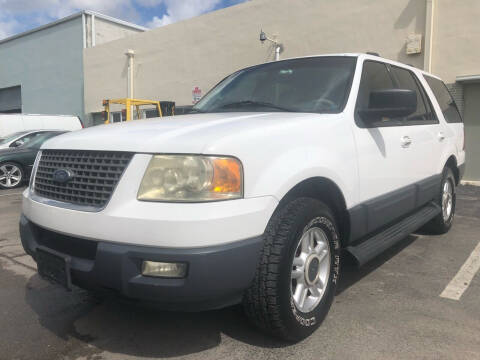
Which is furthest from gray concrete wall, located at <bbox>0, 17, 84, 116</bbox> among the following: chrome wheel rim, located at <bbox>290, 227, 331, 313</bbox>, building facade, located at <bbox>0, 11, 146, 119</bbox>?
chrome wheel rim, located at <bbox>290, 227, 331, 313</bbox>

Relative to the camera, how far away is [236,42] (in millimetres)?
14016

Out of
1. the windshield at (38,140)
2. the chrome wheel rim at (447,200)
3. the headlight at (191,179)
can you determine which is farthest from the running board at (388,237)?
the windshield at (38,140)

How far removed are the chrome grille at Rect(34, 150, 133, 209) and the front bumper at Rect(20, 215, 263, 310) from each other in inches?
10.0

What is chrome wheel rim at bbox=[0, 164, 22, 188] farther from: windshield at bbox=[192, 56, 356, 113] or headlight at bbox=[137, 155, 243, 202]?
headlight at bbox=[137, 155, 243, 202]

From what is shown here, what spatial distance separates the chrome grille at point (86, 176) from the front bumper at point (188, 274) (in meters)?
0.25

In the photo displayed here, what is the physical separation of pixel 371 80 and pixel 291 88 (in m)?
0.68

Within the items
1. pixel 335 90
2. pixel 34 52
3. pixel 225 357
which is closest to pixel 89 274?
pixel 225 357

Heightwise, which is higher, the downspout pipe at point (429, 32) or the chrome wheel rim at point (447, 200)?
the downspout pipe at point (429, 32)

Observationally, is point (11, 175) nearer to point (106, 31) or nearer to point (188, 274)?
point (188, 274)

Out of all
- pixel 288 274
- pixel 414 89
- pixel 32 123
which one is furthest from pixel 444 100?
pixel 32 123

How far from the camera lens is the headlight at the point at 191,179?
6.75 feet

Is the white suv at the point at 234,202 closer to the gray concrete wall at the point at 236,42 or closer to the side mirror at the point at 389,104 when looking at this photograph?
the side mirror at the point at 389,104

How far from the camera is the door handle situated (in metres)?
3.53

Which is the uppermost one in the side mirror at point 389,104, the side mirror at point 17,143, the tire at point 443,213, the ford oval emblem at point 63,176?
the side mirror at point 389,104
